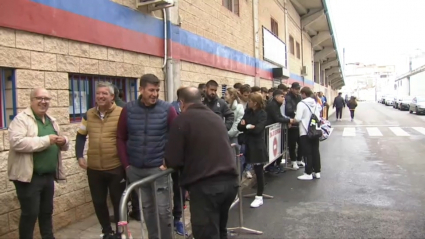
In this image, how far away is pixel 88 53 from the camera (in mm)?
5270

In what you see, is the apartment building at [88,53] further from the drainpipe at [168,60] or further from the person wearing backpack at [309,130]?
the person wearing backpack at [309,130]

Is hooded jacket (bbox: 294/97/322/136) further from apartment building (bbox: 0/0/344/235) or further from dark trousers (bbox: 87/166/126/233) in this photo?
dark trousers (bbox: 87/166/126/233)

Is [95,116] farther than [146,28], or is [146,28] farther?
[146,28]

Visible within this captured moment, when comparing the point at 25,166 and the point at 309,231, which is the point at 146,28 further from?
the point at 309,231

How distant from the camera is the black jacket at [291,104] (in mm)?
8515

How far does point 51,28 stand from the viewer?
4.63 metres

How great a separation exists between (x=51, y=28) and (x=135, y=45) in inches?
75.3

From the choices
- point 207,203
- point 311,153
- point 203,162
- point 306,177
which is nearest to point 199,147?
point 203,162

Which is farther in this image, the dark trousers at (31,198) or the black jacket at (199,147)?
the dark trousers at (31,198)

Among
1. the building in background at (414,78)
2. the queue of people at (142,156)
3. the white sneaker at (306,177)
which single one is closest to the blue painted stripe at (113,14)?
the queue of people at (142,156)

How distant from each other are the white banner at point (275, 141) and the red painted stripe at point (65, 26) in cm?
292

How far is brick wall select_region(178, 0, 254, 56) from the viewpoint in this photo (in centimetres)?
870

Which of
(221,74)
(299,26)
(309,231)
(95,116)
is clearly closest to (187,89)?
(95,116)

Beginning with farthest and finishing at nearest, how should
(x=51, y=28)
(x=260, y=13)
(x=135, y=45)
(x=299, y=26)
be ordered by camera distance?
1. (x=299, y=26)
2. (x=260, y=13)
3. (x=135, y=45)
4. (x=51, y=28)
